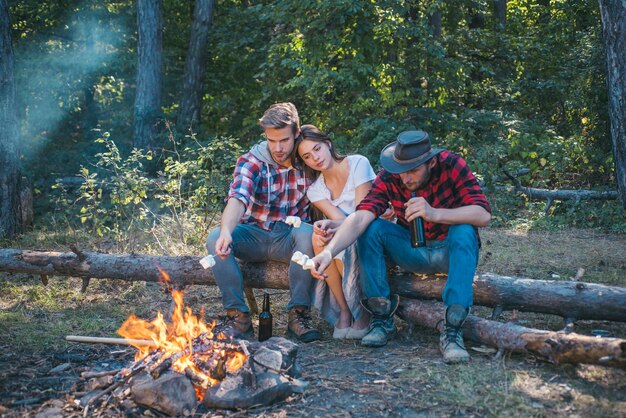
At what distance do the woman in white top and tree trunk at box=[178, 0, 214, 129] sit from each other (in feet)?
30.8

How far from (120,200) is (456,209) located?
188 inches

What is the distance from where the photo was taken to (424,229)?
4613 mm

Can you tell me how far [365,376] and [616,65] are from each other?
19.0 ft

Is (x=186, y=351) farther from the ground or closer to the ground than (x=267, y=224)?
closer to the ground

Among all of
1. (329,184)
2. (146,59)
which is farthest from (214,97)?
(329,184)

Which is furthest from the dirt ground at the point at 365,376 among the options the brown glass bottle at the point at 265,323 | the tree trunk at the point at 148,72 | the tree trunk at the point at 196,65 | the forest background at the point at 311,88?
the tree trunk at the point at 196,65

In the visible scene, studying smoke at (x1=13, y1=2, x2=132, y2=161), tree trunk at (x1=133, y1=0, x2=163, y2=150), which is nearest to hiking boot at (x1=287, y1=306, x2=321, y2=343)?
tree trunk at (x1=133, y1=0, x2=163, y2=150)

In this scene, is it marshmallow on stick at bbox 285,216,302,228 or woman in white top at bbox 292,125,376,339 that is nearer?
woman in white top at bbox 292,125,376,339

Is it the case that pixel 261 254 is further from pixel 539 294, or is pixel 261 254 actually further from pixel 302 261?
pixel 539 294

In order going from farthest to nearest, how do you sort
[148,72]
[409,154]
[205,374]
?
[148,72]
[409,154]
[205,374]

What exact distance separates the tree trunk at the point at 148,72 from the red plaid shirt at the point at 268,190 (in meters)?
8.34

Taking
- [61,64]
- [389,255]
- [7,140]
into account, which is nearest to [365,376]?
[389,255]

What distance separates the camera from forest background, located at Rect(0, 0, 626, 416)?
208 inches

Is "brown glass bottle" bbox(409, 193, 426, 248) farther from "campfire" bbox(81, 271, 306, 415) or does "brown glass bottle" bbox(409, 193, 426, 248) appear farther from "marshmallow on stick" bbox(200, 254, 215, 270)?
"marshmallow on stick" bbox(200, 254, 215, 270)
